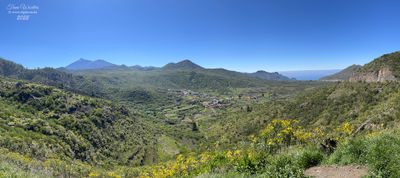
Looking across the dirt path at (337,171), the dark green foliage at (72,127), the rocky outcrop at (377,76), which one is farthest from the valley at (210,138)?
the rocky outcrop at (377,76)

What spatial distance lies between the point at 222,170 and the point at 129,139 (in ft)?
403

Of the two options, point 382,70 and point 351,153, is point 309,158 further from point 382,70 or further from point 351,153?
point 382,70

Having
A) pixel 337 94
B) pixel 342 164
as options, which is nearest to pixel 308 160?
pixel 342 164

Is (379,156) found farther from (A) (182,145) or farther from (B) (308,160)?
(A) (182,145)

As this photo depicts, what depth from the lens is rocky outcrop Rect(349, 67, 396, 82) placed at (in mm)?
59969

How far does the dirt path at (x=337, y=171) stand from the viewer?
21.1ft

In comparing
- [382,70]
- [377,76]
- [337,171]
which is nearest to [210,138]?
[377,76]

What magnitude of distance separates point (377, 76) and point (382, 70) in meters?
2.06

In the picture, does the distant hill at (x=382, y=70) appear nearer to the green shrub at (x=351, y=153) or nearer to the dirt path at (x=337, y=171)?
the green shrub at (x=351, y=153)

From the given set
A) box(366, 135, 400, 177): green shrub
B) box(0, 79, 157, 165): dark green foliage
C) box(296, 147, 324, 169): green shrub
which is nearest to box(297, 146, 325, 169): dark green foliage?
box(296, 147, 324, 169): green shrub

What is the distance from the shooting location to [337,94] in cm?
6844

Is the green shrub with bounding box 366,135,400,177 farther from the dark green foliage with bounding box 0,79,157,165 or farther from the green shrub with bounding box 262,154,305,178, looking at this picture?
the dark green foliage with bounding box 0,79,157,165

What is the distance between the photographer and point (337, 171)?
693 cm

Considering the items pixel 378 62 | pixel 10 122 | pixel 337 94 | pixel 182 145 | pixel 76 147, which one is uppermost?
pixel 378 62
